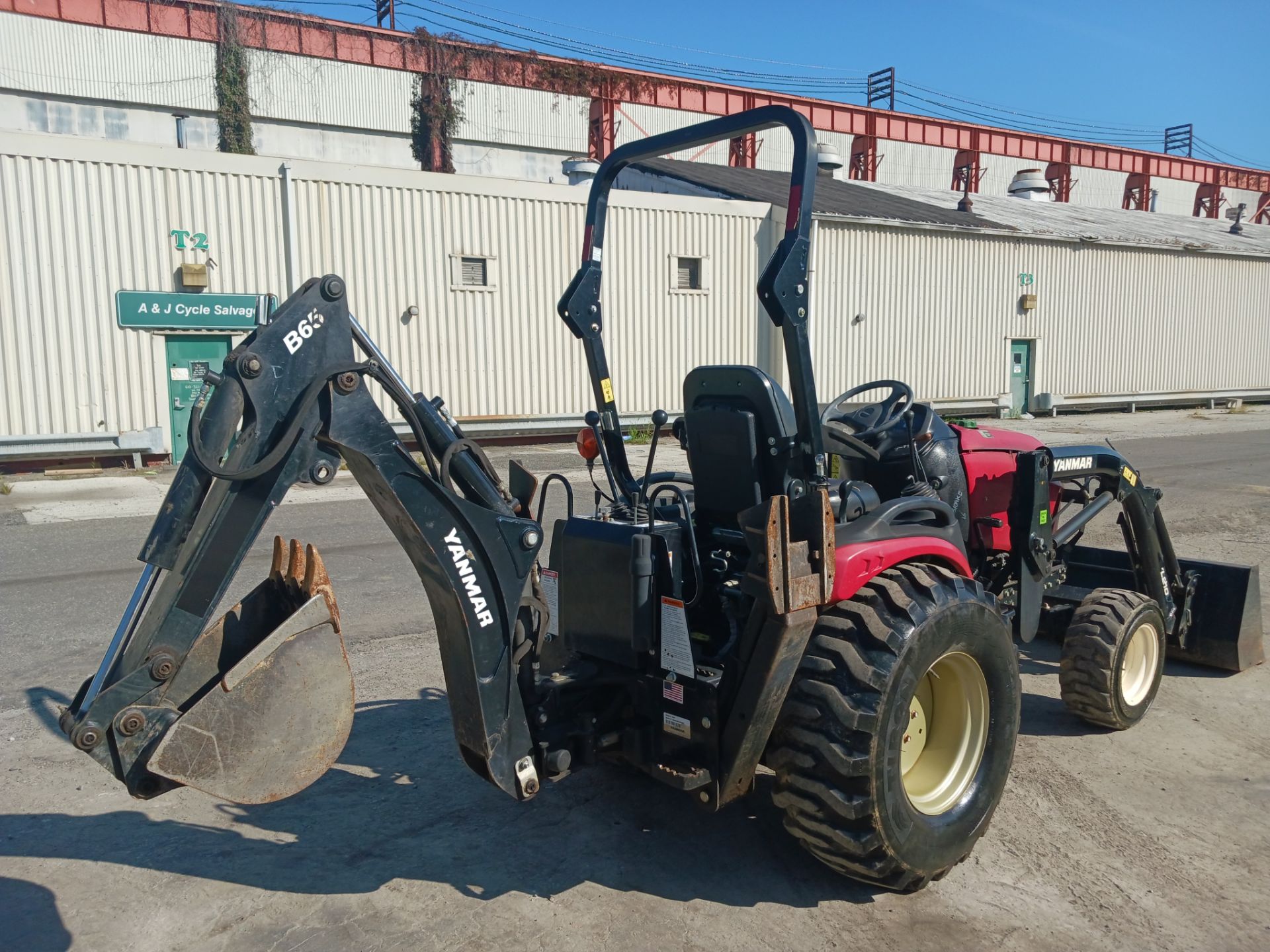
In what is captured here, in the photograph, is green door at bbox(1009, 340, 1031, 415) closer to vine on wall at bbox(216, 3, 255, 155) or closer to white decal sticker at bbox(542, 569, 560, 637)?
vine on wall at bbox(216, 3, 255, 155)

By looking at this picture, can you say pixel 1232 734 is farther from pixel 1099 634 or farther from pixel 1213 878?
pixel 1213 878

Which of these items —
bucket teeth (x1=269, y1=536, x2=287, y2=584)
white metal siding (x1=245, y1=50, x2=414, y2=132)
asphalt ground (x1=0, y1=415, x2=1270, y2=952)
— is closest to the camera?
asphalt ground (x1=0, y1=415, x2=1270, y2=952)

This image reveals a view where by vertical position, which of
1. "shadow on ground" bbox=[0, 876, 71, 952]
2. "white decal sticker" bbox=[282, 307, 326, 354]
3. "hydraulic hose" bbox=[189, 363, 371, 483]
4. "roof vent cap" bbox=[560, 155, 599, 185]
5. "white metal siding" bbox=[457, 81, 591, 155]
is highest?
"white metal siding" bbox=[457, 81, 591, 155]

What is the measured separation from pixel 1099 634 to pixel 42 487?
12876mm

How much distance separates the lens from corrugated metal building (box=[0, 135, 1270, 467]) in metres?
14.0

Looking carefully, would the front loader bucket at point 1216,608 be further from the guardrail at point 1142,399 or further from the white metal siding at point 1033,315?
the guardrail at point 1142,399

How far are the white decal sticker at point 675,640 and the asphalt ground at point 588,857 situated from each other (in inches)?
30.8

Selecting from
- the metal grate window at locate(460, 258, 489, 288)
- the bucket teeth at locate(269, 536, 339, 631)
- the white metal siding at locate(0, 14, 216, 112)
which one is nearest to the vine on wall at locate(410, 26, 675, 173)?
the white metal siding at locate(0, 14, 216, 112)

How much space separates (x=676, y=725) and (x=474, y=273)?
14.8 m

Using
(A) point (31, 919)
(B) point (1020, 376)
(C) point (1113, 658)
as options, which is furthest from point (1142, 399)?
(A) point (31, 919)

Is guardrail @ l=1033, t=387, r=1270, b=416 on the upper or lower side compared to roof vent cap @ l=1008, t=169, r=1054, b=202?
lower

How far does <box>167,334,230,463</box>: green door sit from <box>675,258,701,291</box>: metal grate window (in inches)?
330

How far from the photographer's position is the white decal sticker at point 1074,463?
4.79 metres

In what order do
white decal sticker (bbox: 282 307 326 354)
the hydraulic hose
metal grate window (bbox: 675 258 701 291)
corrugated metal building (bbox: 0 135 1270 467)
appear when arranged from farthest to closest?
metal grate window (bbox: 675 258 701 291) < corrugated metal building (bbox: 0 135 1270 467) < white decal sticker (bbox: 282 307 326 354) < the hydraulic hose
